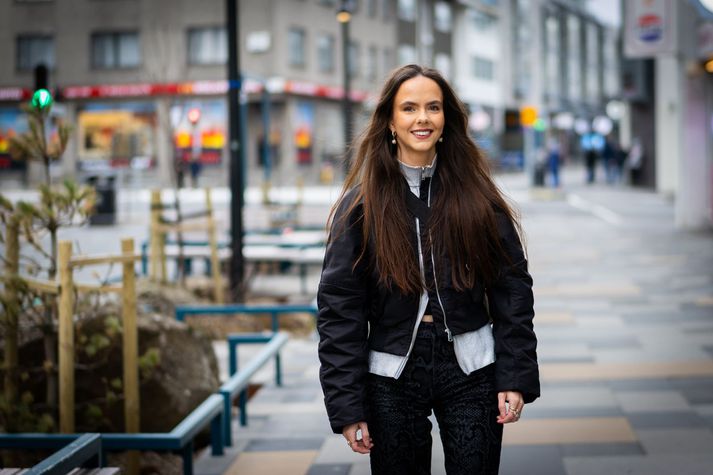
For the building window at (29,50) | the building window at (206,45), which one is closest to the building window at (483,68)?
the building window at (206,45)

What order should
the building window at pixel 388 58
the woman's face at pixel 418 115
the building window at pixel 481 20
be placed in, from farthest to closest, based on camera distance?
the building window at pixel 481 20 < the building window at pixel 388 58 < the woman's face at pixel 418 115

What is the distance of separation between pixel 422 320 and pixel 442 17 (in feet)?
224

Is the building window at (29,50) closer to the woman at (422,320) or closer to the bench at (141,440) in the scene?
the bench at (141,440)

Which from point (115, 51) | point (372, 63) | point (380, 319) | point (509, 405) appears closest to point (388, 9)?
point (372, 63)

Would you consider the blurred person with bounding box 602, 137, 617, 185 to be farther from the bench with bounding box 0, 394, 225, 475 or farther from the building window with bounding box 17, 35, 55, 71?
the bench with bounding box 0, 394, 225, 475

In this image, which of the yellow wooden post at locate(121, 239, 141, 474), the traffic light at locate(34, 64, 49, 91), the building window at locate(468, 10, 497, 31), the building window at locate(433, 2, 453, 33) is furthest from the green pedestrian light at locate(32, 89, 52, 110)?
the building window at locate(468, 10, 497, 31)

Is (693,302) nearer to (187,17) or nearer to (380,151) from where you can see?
(380,151)

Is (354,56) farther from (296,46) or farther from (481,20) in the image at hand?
(481,20)

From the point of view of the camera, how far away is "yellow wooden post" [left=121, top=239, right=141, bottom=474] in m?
5.46

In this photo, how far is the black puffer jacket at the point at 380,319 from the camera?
320 cm

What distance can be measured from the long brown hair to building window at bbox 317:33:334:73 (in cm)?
4999

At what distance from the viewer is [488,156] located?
12.0ft

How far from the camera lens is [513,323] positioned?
3.25m

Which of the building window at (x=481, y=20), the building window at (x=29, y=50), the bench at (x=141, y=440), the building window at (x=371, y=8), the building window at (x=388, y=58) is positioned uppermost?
the building window at (x=481, y=20)
